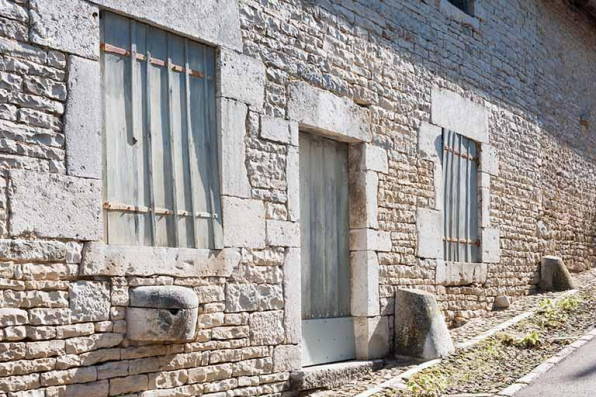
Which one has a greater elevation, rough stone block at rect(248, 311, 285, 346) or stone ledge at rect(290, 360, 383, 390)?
rough stone block at rect(248, 311, 285, 346)

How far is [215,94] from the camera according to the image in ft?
18.6

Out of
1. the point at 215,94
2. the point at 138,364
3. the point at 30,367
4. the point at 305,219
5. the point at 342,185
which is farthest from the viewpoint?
the point at 342,185

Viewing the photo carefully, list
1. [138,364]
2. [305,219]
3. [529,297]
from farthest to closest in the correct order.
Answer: [529,297]
[305,219]
[138,364]

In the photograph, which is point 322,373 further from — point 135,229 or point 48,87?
point 48,87

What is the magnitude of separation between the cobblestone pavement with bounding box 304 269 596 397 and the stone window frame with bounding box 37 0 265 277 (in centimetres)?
145

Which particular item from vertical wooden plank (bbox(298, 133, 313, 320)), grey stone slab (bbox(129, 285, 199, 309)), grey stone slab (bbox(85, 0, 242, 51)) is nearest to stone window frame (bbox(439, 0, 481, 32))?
vertical wooden plank (bbox(298, 133, 313, 320))

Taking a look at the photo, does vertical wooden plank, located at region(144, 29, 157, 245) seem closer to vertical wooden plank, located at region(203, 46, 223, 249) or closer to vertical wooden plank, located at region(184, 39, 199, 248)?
vertical wooden plank, located at region(184, 39, 199, 248)

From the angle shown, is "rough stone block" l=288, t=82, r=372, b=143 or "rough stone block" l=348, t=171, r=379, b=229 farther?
"rough stone block" l=348, t=171, r=379, b=229

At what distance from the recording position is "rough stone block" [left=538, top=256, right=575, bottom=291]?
10.3 m

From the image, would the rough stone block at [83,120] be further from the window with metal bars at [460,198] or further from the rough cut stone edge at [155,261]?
the window with metal bars at [460,198]

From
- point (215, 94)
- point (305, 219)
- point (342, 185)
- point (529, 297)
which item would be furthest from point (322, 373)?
point (529, 297)

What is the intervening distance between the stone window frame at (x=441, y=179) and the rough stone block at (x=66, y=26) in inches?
162

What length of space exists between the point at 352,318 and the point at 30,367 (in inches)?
135

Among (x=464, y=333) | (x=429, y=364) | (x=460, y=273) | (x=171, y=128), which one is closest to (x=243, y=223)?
(x=171, y=128)
